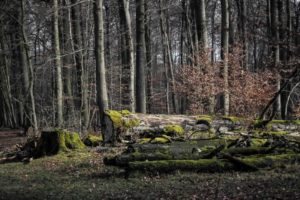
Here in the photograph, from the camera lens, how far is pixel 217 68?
67.2 ft

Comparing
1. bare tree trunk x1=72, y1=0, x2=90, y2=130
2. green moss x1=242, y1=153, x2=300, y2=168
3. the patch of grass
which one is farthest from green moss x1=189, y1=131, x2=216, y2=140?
bare tree trunk x1=72, y1=0, x2=90, y2=130

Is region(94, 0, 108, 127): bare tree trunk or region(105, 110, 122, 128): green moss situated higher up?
region(94, 0, 108, 127): bare tree trunk

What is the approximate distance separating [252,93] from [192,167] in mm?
9510

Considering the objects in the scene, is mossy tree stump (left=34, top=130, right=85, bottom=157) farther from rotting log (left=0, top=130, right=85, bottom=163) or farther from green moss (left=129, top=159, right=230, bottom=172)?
green moss (left=129, top=159, right=230, bottom=172)

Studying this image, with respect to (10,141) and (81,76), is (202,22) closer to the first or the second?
(81,76)

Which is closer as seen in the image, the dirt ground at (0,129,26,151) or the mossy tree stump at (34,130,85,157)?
the mossy tree stump at (34,130,85,157)

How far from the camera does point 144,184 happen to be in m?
8.58

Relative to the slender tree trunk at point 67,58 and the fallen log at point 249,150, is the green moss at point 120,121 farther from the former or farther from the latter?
the slender tree trunk at point 67,58

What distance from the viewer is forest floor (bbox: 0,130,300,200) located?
764 cm

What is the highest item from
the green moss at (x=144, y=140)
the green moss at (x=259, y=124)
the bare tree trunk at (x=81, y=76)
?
the bare tree trunk at (x=81, y=76)

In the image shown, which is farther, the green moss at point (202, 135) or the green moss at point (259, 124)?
the green moss at point (259, 124)

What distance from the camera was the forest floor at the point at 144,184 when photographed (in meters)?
7.64

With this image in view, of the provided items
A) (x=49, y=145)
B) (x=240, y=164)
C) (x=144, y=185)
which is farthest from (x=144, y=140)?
(x=144, y=185)

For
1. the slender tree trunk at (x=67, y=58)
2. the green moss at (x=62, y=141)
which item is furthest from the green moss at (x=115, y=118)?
the slender tree trunk at (x=67, y=58)
